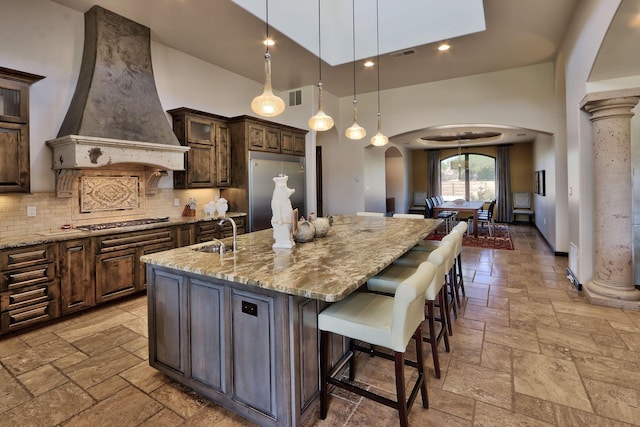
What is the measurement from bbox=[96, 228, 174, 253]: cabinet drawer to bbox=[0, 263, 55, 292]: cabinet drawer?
46cm

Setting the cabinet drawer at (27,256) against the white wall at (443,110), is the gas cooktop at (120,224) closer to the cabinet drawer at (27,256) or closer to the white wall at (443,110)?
the cabinet drawer at (27,256)

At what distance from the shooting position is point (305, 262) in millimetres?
2045

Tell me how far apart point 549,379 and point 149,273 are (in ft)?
9.28

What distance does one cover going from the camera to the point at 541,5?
3.83 meters

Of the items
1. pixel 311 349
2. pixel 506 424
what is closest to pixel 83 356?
pixel 311 349

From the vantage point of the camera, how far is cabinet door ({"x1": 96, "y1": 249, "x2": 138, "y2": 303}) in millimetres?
3520

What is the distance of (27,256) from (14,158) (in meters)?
0.94

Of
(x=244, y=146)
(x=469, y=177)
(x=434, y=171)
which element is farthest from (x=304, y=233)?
(x=469, y=177)

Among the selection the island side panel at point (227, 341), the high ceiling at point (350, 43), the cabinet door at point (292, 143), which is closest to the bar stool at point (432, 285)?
the island side panel at point (227, 341)

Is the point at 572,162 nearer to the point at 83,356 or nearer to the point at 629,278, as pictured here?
the point at 629,278

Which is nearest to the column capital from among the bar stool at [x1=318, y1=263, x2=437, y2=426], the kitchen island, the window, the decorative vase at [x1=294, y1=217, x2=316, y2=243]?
the kitchen island

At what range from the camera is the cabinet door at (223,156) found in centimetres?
505

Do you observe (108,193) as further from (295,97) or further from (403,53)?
(403,53)

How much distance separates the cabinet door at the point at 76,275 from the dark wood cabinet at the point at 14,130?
2.31ft
